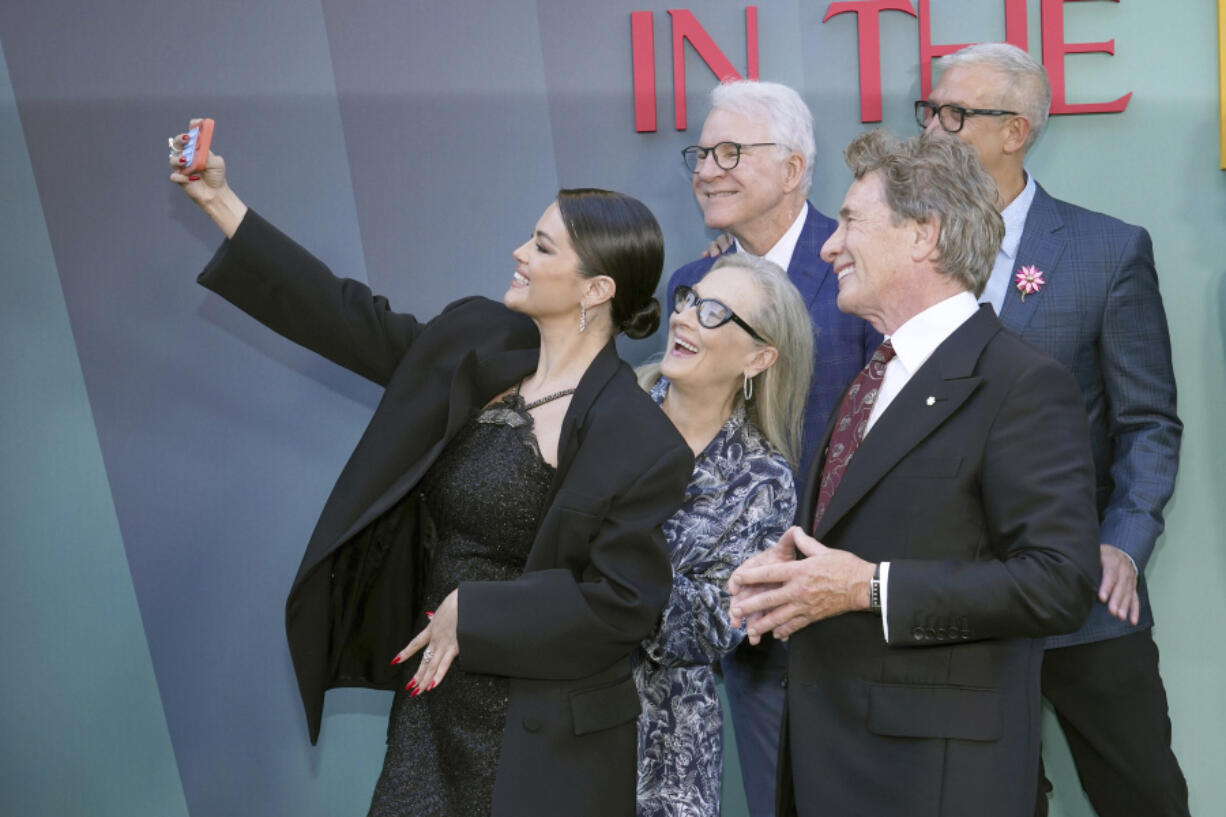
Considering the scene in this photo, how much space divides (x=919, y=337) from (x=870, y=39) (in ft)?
5.72

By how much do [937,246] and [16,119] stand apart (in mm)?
2864

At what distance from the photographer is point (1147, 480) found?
2885mm

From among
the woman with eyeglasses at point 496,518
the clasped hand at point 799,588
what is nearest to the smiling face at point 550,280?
the woman with eyeglasses at point 496,518

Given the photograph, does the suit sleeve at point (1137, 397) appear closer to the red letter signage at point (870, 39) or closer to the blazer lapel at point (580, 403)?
the red letter signage at point (870, 39)

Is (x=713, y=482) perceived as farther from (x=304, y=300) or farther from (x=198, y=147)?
(x=198, y=147)

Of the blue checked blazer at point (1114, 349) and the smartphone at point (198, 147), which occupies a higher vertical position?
the smartphone at point (198, 147)

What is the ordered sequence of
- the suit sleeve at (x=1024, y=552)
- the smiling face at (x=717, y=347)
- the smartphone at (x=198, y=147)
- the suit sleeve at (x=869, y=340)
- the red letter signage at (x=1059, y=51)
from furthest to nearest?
1. the red letter signage at (x=1059, y=51)
2. the suit sleeve at (x=869, y=340)
3. the smiling face at (x=717, y=347)
4. the smartphone at (x=198, y=147)
5. the suit sleeve at (x=1024, y=552)

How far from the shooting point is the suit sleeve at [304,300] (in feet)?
8.50

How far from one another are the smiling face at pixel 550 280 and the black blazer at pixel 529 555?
0.45ft

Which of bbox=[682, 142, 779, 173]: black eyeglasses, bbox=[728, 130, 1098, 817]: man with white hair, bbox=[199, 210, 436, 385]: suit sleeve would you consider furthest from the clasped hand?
bbox=[682, 142, 779, 173]: black eyeglasses

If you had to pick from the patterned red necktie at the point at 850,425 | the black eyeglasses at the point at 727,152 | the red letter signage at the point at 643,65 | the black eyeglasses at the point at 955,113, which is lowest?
the patterned red necktie at the point at 850,425

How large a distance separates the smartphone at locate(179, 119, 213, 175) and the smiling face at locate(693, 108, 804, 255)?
4.28ft

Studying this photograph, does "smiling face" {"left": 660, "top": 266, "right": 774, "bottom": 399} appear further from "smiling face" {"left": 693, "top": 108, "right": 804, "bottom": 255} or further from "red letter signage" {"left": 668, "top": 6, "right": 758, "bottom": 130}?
"red letter signage" {"left": 668, "top": 6, "right": 758, "bottom": 130}

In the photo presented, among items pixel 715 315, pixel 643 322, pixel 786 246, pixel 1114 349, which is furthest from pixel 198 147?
pixel 1114 349
